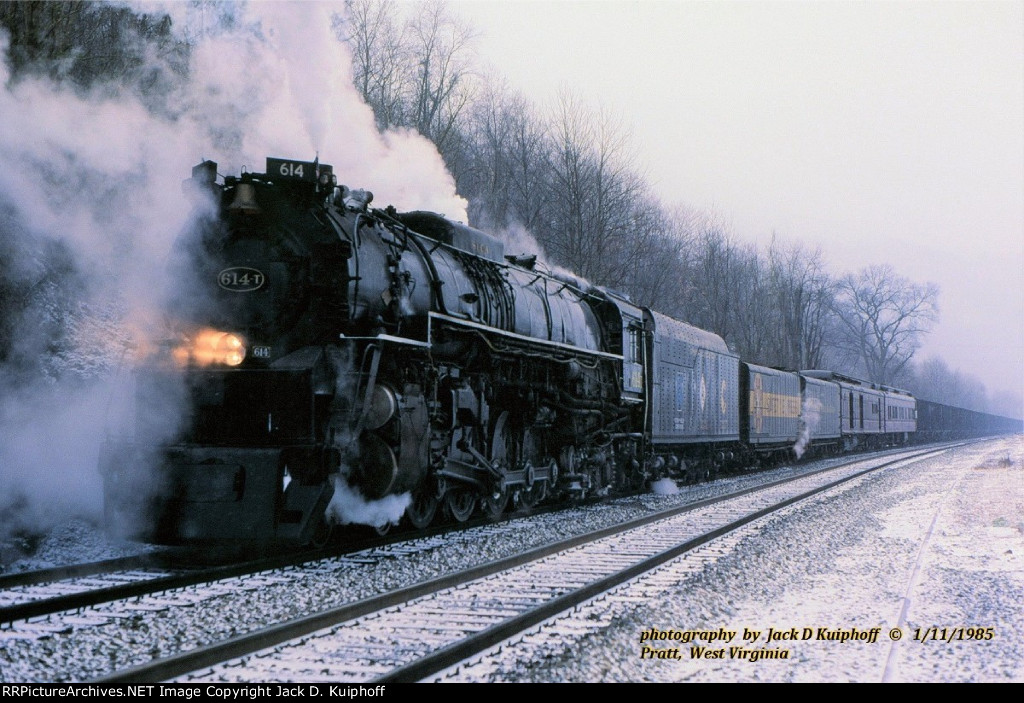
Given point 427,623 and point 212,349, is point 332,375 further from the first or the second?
point 427,623

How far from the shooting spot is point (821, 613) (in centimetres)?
638

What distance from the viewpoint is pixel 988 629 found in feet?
19.2

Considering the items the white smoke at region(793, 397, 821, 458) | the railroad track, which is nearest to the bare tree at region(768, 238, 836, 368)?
the white smoke at region(793, 397, 821, 458)

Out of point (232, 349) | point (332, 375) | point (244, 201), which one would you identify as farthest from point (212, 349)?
point (244, 201)

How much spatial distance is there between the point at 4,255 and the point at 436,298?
5.42 meters

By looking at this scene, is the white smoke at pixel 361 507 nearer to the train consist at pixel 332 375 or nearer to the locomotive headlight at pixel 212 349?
the train consist at pixel 332 375

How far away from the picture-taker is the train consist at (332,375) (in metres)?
7.79

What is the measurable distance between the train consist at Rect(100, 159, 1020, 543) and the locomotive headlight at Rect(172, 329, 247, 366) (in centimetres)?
2

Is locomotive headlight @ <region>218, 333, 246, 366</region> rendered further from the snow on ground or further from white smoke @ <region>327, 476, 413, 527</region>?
the snow on ground

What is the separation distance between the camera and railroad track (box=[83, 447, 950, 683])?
4598 mm

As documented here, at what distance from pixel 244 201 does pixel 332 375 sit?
181 centimetres

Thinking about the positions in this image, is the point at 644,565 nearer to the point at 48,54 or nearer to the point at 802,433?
the point at 48,54

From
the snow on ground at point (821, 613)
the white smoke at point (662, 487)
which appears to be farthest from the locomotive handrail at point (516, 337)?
the white smoke at point (662, 487)

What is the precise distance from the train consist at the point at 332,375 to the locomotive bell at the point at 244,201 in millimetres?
13
